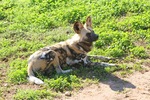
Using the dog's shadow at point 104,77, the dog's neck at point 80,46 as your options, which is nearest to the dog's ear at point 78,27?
the dog's neck at point 80,46

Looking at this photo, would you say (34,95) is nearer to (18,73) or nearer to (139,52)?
(18,73)

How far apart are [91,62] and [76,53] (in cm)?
32

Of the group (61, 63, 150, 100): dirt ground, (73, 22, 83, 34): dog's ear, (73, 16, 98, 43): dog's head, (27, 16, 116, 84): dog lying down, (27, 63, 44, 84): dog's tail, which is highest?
(73, 22, 83, 34): dog's ear

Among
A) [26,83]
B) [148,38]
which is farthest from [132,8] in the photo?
[26,83]

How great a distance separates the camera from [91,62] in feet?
23.4

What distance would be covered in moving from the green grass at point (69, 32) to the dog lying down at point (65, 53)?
0.59 feet

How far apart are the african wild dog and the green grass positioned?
189 millimetres

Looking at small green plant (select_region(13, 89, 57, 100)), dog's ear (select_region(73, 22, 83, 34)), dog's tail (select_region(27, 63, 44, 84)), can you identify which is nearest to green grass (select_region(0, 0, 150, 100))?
small green plant (select_region(13, 89, 57, 100))

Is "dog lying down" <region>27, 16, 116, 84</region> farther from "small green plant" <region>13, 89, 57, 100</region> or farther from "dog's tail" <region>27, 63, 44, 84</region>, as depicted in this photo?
"small green plant" <region>13, 89, 57, 100</region>

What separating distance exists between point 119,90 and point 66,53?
4.40 feet

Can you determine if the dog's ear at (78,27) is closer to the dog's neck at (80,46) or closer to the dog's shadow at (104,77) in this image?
the dog's neck at (80,46)

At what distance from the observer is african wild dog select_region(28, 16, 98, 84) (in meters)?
6.73

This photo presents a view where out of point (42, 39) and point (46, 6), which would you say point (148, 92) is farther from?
point (46, 6)

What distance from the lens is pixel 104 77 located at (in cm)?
670
